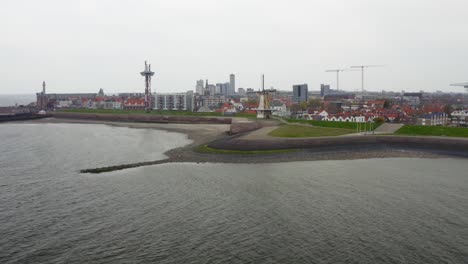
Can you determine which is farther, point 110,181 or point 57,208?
point 110,181

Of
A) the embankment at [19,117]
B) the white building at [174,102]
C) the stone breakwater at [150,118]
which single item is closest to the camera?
the stone breakwater at [150,118]

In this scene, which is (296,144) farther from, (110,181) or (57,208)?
(57,208)

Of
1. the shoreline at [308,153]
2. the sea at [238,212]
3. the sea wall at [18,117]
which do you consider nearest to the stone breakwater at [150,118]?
the sea wall at [18,117]

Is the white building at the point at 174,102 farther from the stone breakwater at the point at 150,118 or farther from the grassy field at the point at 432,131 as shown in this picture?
the grassy field at the point at 432,131

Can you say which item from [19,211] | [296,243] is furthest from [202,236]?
[19,211]

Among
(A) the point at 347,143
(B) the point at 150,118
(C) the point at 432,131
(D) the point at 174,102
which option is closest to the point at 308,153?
(A) the point at 347,143
